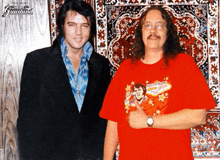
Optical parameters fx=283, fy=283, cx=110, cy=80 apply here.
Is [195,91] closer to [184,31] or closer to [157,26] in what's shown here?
[157,26]

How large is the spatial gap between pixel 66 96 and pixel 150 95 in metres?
0.53

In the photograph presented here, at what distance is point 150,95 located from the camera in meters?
1.28

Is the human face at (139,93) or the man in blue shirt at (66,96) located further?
the man in blue shirt at (66,96)

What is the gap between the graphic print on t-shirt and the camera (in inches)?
49.5

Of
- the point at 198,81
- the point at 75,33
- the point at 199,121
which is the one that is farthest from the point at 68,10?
the point at 199,121

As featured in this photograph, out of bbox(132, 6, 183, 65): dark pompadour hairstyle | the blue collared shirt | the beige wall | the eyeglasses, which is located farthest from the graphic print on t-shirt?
the beige wall

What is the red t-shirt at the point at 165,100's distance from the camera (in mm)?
1236

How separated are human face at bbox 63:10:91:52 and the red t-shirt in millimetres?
412

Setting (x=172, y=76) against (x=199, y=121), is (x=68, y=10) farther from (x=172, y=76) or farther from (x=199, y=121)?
(x=199, y=121)

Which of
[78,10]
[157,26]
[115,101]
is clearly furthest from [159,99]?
[78,10]

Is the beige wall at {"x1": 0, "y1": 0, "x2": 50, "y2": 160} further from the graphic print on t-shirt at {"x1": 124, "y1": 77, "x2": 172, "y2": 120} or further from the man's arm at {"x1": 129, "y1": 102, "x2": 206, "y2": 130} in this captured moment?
the man's arm at {"x1": 129, "y1": 102, "x2": 206, "y2": 130}

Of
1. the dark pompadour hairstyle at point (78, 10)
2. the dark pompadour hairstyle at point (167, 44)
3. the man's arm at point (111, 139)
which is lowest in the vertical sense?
the man's arm at point (111, 139)

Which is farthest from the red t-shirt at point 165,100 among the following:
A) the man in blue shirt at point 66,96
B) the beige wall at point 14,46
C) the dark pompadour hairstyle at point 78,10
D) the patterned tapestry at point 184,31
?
the beige wall at point 14,46

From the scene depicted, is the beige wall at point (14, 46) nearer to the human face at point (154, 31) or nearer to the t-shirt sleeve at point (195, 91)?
the human face at point (154, 31)
